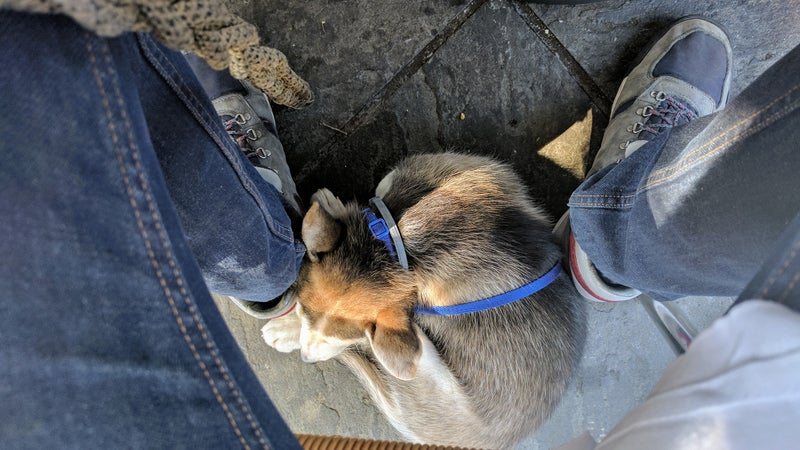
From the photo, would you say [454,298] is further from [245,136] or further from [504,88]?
[245,136]

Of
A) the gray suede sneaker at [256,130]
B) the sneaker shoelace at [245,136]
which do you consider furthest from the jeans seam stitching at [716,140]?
the sneaker shoelace at [245,136]

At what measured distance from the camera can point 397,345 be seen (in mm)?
1951

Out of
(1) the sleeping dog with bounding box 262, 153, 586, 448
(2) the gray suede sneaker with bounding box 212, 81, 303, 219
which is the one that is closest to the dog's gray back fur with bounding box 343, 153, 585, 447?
(1) the sleeping dog with bounding box 262, 153, 586, 448

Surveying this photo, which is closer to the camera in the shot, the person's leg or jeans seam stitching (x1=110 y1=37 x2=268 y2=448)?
jeans seam stitching (x1=110 y1=37 x2=268 y2=448)

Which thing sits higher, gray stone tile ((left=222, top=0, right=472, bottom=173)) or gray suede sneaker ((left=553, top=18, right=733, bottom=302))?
gray stone tile ((left=222, top=0, right=472, bottom=173))

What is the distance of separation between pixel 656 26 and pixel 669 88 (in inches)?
14.4

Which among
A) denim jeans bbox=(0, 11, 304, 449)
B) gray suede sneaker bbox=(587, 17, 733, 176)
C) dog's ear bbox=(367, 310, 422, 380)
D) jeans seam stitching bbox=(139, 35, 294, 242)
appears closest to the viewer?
denim jeans bbox=(0, 11, 304, 449)

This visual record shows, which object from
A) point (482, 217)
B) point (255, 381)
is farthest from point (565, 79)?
point (255, 381)

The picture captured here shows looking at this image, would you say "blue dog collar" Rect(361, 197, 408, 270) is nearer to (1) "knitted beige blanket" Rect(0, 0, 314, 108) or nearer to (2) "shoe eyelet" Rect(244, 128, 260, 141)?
(2) "shoe eyelet" Rect(244, 128, 260, 141)

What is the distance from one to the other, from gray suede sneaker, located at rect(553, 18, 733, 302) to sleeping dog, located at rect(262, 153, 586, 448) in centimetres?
36

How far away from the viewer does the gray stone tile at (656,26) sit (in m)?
2.55

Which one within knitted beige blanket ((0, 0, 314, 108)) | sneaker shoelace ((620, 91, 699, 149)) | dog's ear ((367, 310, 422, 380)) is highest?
knitted beige blanket ((0, 0, 314, 108))

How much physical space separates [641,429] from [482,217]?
1.44 metres

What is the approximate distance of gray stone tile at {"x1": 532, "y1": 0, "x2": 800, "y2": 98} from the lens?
2549mm
